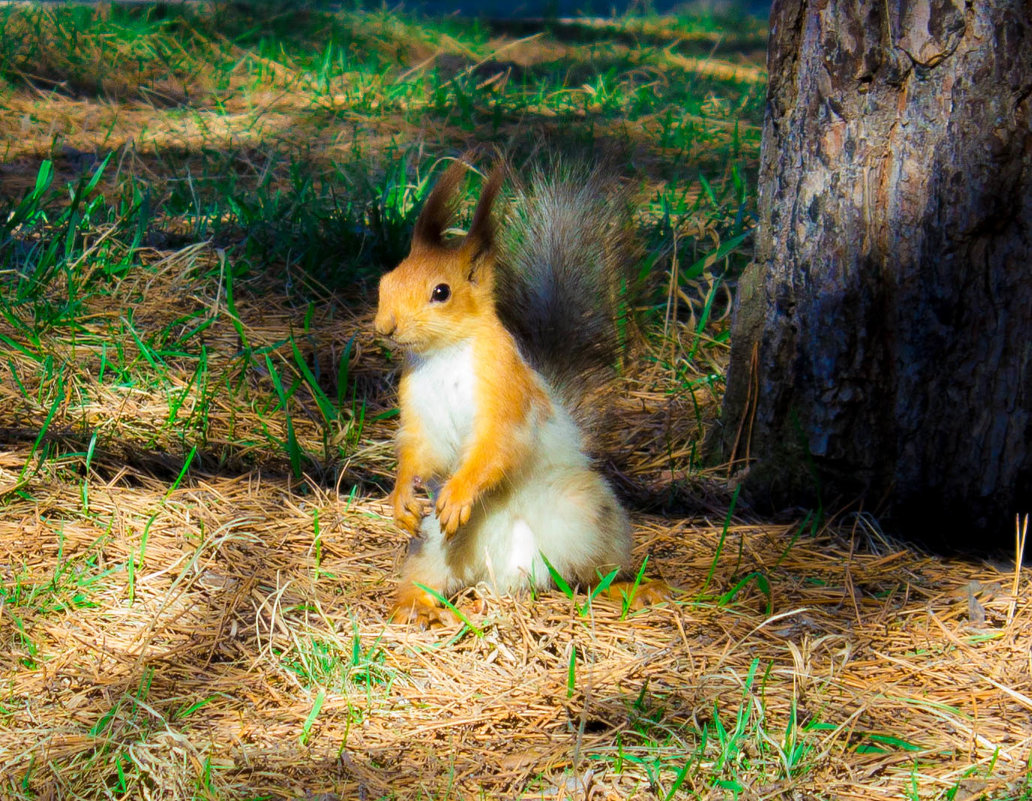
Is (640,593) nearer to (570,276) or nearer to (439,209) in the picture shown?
(570,276)

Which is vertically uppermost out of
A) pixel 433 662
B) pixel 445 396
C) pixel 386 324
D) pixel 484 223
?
pixel 484 223

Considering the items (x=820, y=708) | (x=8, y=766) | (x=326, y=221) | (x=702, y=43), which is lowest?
(x=8, y=766)

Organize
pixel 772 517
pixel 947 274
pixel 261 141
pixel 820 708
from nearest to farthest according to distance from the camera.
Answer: pixel 820 708
pixel 947 274
pixel 772 517
pixel 261 141

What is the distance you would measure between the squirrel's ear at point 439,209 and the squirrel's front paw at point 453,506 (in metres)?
0.43

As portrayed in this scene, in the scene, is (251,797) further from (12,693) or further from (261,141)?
(261,141)

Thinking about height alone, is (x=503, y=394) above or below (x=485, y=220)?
below

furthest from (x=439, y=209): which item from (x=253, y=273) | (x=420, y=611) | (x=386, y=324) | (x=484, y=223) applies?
(x=253, y=273)

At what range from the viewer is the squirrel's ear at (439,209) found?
6.01 feet

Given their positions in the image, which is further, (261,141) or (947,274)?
(261,141)

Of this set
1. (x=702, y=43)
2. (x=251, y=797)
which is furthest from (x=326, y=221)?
(x=702, y=43)

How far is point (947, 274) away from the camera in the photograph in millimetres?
1924

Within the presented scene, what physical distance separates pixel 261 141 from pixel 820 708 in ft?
10.1

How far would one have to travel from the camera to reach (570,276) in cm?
213

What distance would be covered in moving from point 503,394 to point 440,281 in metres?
0.22
